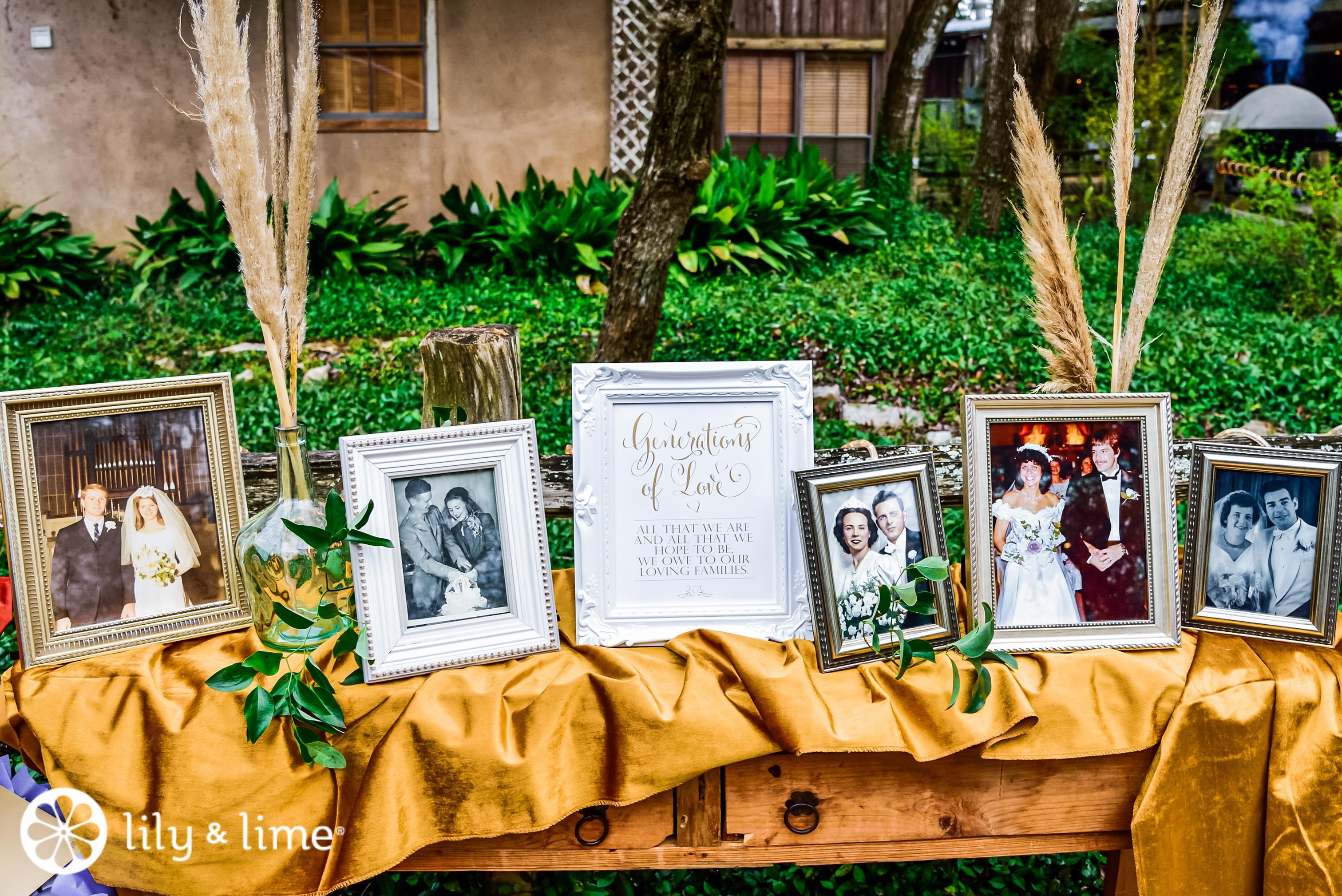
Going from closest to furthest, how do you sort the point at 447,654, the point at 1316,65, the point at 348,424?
the point at 447,654, the point at 348,424, the point at 1316,65

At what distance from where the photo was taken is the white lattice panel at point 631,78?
6801 millimetres

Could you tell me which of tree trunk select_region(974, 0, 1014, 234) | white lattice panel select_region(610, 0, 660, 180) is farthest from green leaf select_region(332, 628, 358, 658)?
tree trunk select_region(974, 0, 1014, 234)

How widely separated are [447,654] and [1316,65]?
766 cm

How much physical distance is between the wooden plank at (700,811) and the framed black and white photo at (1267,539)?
2.74 ft

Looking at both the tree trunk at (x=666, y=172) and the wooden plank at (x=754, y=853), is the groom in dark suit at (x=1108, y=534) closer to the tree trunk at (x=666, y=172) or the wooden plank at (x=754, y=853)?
the wooden plank at (x=754, y=853)

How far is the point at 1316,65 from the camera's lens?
6441mm

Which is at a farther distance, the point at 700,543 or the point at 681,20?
the point at 681,20

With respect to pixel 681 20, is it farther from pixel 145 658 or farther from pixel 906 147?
pixel 906 147

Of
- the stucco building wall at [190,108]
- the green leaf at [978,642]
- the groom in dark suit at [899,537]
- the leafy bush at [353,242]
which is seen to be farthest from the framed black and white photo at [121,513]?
the stucco building wall at [190,108]

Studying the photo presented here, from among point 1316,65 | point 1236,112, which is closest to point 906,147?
point 1236,112

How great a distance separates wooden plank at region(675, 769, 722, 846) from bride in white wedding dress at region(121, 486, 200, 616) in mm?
849

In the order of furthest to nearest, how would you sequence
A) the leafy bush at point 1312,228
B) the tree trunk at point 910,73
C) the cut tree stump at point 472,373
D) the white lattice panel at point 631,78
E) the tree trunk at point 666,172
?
the tree trunk at point 910,73 < the white lattice panel at point 631,78 < the leafy bush at point 1312,228 < the tree trunk at point 666,172 < the cut tree stump at point 472,373

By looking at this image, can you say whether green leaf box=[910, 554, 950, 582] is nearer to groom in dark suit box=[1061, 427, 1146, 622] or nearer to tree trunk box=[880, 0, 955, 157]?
groom in dark suit box=[1061, 427, 1146, 622]

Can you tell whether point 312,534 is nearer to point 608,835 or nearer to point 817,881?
point 608,835
